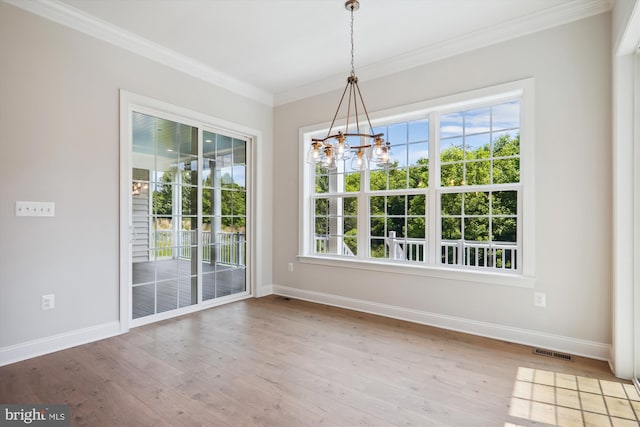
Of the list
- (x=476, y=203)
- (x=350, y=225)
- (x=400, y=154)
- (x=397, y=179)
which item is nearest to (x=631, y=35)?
(x=476, y=203)

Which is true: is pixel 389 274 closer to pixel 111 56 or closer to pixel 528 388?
pixel 528 388

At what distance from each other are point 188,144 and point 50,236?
1.75 m

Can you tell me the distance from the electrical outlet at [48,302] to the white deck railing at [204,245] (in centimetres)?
100

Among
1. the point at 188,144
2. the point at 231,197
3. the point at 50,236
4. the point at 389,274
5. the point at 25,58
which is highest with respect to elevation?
the point at 25,58

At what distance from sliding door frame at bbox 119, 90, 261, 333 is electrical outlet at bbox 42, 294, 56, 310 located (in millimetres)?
548

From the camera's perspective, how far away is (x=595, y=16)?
2758mm

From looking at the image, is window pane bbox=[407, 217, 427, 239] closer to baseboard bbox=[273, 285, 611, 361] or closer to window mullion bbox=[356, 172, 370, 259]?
window mullion bbox=[356, 172, 370, 259]

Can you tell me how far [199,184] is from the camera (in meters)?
4.13

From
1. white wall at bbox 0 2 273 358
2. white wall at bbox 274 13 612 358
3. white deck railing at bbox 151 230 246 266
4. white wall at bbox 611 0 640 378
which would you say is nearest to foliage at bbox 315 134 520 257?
white wall at bbox 274 13 612 358

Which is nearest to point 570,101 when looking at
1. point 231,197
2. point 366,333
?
point 366,333

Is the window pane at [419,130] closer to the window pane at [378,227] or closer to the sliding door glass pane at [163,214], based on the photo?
the window pane at [378,227]

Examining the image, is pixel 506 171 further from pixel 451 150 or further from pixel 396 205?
pixel 396 205

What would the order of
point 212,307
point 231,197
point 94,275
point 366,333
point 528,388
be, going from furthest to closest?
point 231,197, point 212,307, point 366,333, point 94,275, point 528,388

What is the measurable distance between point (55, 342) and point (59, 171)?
1489 millimetres
